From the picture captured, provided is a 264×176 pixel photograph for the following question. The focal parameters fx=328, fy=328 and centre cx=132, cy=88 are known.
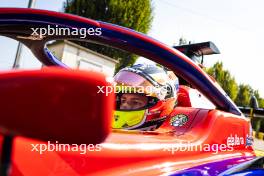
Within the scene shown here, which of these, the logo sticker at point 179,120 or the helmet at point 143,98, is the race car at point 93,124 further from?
the helmet at point 143,98

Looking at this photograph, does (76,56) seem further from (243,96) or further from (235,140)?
(243,96)

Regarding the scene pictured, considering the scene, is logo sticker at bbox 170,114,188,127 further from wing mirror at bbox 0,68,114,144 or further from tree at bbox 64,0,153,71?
tree at bbox 64,0,153,71

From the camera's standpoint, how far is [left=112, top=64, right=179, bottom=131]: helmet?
7.74ft

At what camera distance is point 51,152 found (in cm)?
89

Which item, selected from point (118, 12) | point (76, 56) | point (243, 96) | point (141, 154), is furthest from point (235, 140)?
point (243, 96)

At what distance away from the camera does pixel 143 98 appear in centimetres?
247

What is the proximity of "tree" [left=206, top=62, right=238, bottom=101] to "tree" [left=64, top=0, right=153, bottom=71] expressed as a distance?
22594 millimetres

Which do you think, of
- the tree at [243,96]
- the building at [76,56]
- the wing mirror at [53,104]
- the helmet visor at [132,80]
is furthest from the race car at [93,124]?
the tree at [243,96]

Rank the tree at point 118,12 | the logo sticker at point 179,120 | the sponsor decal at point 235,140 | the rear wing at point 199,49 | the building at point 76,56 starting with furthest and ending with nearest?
1. the tree at point 118,12
2. the building at point 76,56
3. the rear wing at point 199,49
4. the logo sticker at point 179,120
5. the sponsor decal at point 235,140

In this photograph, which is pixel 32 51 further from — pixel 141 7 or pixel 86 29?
pixel 141 7

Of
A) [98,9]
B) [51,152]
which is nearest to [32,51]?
[51,152]

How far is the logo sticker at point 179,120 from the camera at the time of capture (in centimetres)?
185

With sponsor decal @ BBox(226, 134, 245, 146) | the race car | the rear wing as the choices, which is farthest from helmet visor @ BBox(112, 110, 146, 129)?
sponsor decal @ BBox(226, 134, 245, 146)

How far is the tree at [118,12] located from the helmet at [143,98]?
20.3m
